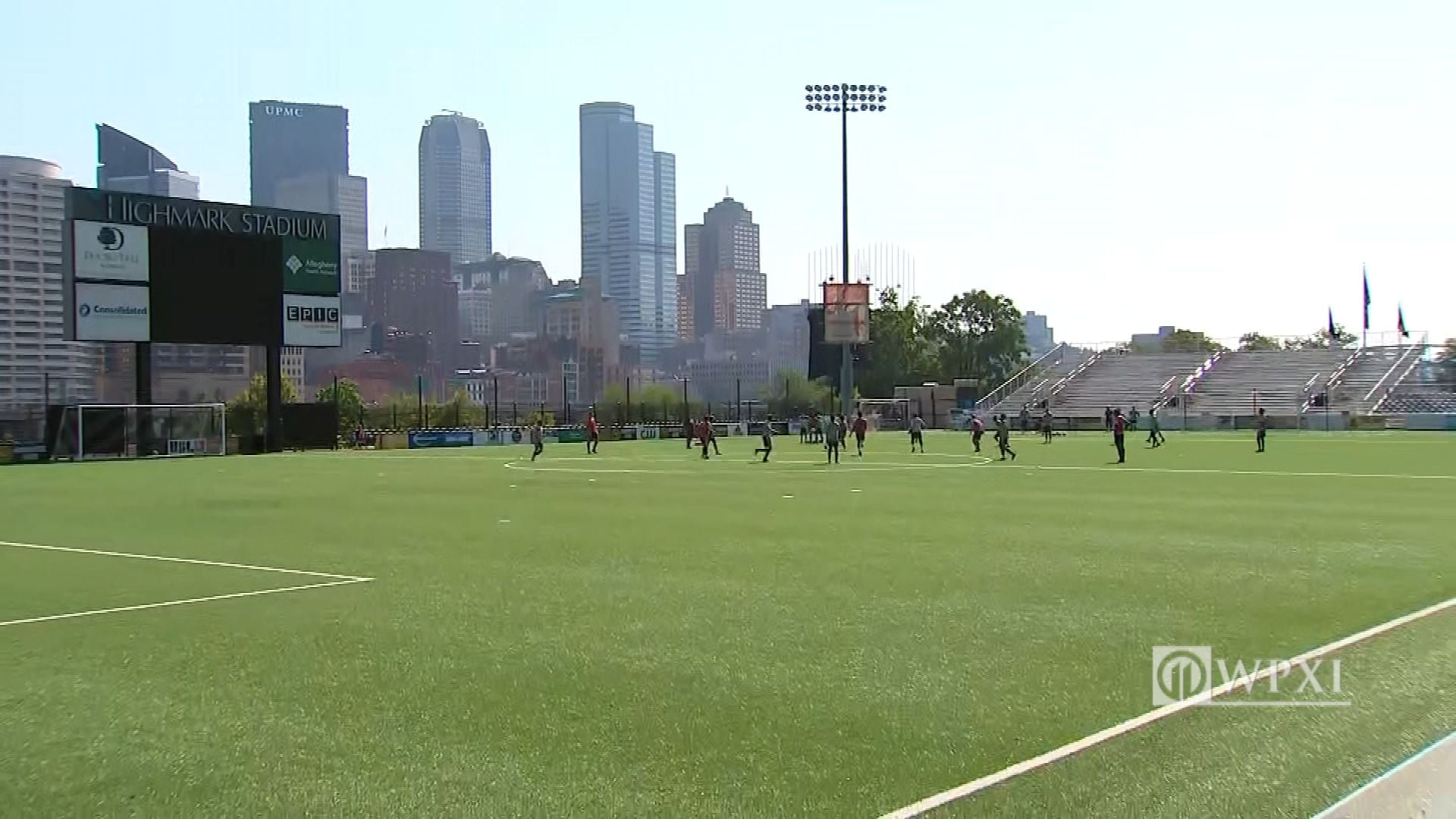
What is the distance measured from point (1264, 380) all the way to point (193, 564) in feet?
269

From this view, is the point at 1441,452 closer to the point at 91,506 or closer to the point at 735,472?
the point at 735,472

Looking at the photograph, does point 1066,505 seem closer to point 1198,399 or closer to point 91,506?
point 91,506

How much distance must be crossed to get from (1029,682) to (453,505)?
57.0 feet

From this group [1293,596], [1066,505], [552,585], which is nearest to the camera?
[1293,596]

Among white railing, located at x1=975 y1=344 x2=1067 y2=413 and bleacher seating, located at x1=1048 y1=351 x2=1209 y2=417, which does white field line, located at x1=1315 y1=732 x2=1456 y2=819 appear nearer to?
bleacher seating, located at x1=1048 y1=351 x2=1209 y2=417

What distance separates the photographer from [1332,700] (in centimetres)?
781

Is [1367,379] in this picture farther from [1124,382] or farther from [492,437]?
[492,437]

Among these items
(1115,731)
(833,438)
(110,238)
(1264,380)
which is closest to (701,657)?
(1115,731)

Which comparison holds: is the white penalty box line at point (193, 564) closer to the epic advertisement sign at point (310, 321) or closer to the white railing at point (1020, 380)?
the epic advertisement sign at point (310, 321)

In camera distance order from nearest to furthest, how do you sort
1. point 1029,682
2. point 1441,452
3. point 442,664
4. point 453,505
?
point 1029,682 → point 442,664 → point 453,505 → point 1441,452

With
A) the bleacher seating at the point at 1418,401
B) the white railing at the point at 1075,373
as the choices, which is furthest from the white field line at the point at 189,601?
the white railing at the point at 1075,373

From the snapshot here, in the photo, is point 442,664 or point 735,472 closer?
point 442,664

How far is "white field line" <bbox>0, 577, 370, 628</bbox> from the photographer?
38.3 ft

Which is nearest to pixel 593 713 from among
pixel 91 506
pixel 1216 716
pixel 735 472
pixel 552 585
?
pixel 1216 716
